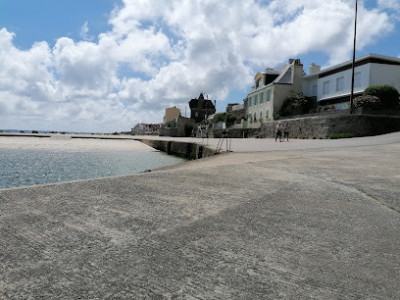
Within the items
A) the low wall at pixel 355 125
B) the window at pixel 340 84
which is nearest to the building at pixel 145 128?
the window at pixel 340 84

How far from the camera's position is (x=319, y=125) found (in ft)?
75.4

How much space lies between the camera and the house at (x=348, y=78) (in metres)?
27.1

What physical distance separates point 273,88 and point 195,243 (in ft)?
125

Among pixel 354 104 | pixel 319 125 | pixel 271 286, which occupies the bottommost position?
pixel 271 286

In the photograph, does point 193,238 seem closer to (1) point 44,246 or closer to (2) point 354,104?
(1) point 44,246

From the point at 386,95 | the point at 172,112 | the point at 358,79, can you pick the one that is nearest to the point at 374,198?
the point at 386,95

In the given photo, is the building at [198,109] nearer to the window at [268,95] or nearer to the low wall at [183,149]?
the window at [268,95]

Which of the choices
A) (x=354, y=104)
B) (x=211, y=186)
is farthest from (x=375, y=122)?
(x=211, y=186)

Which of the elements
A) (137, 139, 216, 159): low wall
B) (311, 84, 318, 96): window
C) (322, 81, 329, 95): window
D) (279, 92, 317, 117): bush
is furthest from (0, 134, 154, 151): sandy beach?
(311, 84, 318, 96): window

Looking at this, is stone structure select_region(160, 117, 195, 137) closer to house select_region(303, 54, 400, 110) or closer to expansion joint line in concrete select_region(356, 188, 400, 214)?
house select_region(303, 54, 400, 110)

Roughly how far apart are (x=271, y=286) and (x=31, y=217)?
202cm

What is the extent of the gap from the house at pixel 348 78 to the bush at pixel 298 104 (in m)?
0.95

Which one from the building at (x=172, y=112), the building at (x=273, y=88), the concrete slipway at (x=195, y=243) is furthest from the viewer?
the building at (x=172, y=112)

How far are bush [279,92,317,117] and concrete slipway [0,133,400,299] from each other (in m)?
33.8
